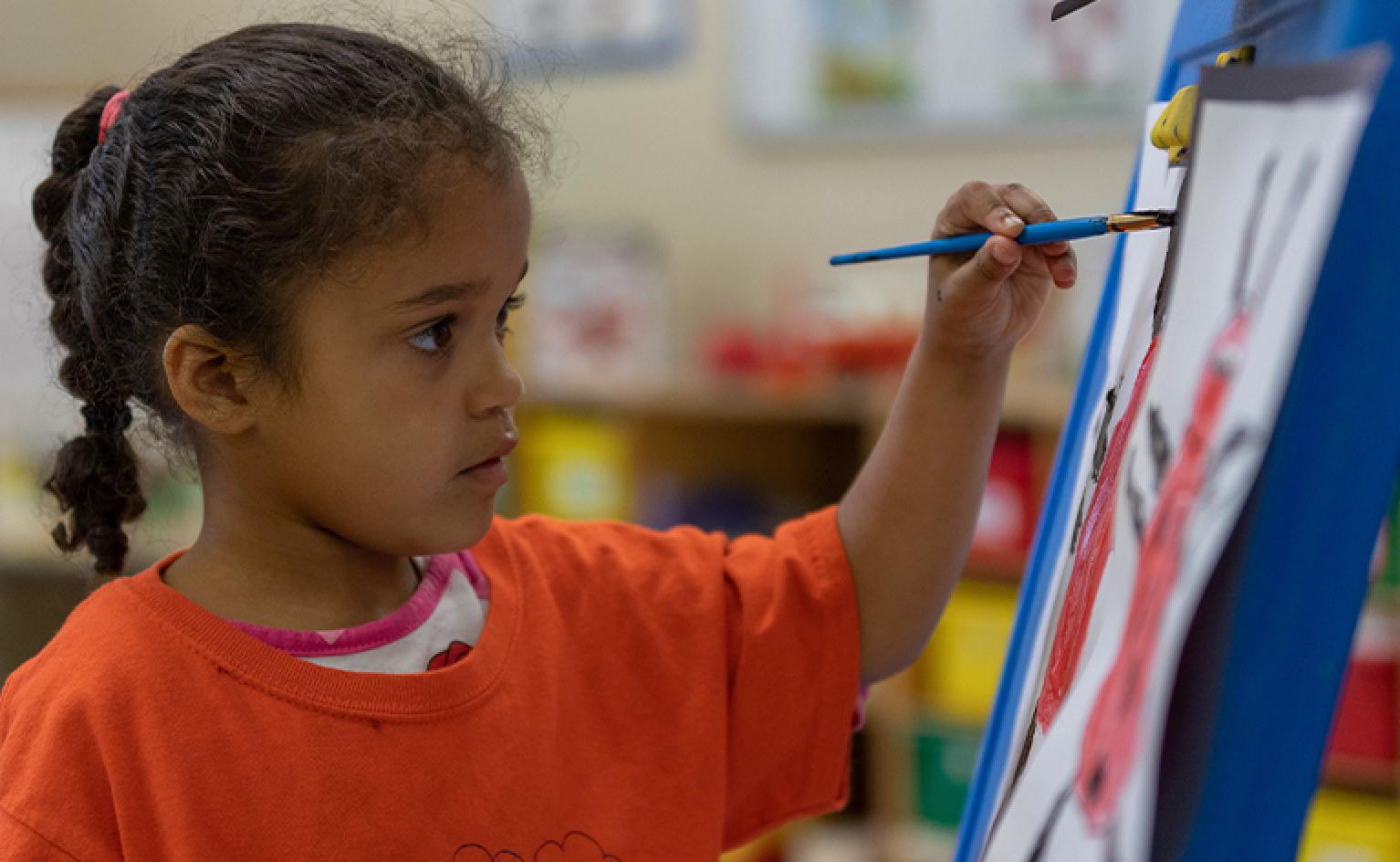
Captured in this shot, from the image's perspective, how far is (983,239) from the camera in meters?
0.65

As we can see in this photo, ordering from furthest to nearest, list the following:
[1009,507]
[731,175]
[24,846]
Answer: [731,175] < [1009,507] < [24,846]

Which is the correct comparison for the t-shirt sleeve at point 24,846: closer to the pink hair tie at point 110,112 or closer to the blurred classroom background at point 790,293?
the pink hair tie at point 110,112

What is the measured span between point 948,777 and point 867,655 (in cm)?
137

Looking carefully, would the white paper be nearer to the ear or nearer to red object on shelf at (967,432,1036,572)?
the ear

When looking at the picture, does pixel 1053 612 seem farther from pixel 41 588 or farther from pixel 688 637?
pixel 41 588

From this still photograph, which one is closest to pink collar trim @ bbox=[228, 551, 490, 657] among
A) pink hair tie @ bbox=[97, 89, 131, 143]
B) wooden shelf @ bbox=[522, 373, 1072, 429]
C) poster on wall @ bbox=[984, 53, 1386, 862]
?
pink hair tie @ bbox=[97, 89, 131, 143]

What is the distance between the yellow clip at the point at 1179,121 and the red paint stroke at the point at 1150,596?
0.16 meters

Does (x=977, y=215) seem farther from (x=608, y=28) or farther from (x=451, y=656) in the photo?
(x=608, y=28)

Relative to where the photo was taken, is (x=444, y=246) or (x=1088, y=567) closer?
(x=1088, y=567)

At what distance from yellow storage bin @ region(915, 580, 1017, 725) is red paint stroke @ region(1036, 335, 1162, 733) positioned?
144 cm

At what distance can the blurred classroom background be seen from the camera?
6.64ft

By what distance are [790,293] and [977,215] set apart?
1.72 meters

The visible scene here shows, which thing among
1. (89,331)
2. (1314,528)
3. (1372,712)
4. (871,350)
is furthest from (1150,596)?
(871,350)

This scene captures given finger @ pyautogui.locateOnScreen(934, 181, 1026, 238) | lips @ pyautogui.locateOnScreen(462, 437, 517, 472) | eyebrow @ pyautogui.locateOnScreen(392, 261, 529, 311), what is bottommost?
lips @ pyautogui.locateOnScreen(462, 437, 517, 472)
